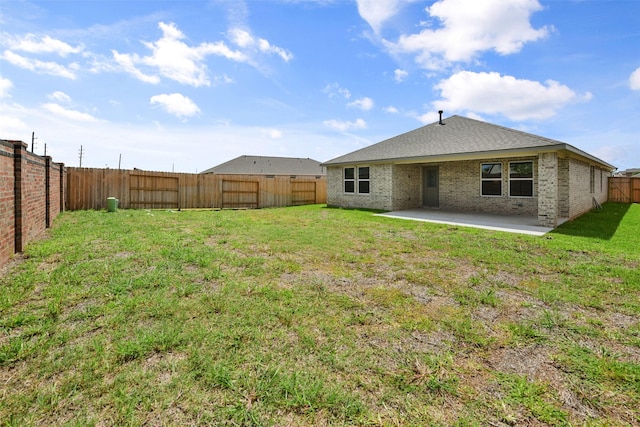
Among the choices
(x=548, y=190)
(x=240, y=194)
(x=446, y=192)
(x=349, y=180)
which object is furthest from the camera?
(x=240, y=194)

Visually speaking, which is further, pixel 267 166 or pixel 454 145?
pixel 267 166

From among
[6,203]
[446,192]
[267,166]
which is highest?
[267,166]

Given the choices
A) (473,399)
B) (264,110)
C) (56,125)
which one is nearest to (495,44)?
(264,110)

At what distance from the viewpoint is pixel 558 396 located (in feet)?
6.95

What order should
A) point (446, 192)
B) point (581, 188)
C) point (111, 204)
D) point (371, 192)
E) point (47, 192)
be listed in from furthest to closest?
point (371, 192) < point (446, 192) < point (111, 204) < point (581, 188) < point (47, 192)

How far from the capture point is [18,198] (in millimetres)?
5562

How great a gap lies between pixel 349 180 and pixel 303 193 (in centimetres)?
446

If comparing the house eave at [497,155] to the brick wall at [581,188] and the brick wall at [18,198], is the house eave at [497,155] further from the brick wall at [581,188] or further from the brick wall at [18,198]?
the brick wall at [18,198]

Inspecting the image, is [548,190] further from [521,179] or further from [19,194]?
[19,194]

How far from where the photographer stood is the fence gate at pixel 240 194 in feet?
58.7

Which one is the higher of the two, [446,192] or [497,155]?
[497,155]

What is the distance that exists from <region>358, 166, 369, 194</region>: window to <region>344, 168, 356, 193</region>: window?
357 millimetres

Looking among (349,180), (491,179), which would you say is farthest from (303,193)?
(491,179)

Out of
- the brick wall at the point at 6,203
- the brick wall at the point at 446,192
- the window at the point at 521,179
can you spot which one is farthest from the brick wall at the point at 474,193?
the brick wall at the point at 6,203
